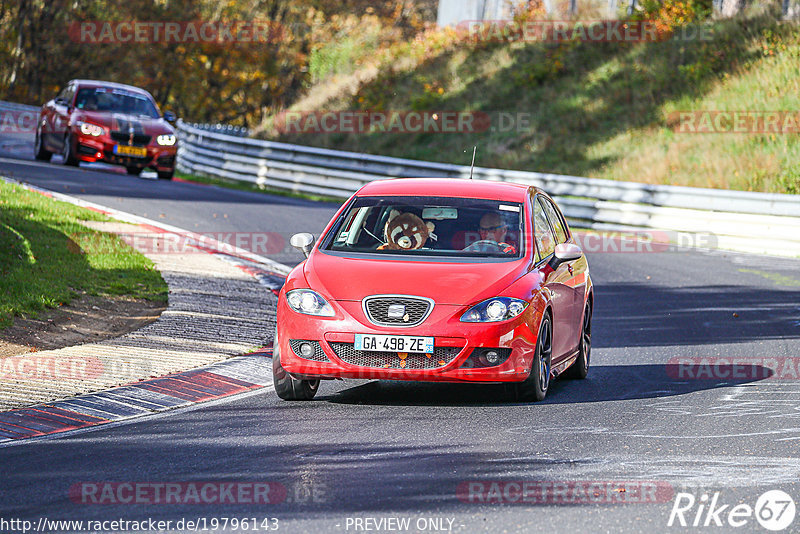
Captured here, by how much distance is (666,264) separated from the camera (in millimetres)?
19234

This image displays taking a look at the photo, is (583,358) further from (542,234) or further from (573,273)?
(542,234)

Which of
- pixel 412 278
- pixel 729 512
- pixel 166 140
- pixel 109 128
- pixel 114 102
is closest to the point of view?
pixel 729 512

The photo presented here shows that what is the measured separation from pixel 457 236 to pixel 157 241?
841 centimetres

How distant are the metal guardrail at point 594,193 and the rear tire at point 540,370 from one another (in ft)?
43.9

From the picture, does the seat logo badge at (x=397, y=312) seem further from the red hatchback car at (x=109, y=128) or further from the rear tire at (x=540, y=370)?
the red hatchback car at (x=109, y=128)

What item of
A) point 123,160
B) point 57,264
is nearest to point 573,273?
point 57,264

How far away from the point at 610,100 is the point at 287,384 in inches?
1073

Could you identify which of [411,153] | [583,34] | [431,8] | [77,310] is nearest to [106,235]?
[77,310]

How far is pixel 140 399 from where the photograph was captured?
8.77 metres

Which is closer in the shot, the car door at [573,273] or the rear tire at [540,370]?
the rear tire at [540,370]

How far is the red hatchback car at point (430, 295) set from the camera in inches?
333

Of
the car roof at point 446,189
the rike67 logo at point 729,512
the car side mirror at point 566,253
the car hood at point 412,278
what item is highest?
the car roof at point 446,189

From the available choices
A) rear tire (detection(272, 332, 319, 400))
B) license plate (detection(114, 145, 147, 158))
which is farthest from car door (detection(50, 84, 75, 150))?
rear tire (detection(272, 332, 319, 400))

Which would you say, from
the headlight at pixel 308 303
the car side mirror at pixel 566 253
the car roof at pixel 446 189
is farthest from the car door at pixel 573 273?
the headlight at pixel 308 303
